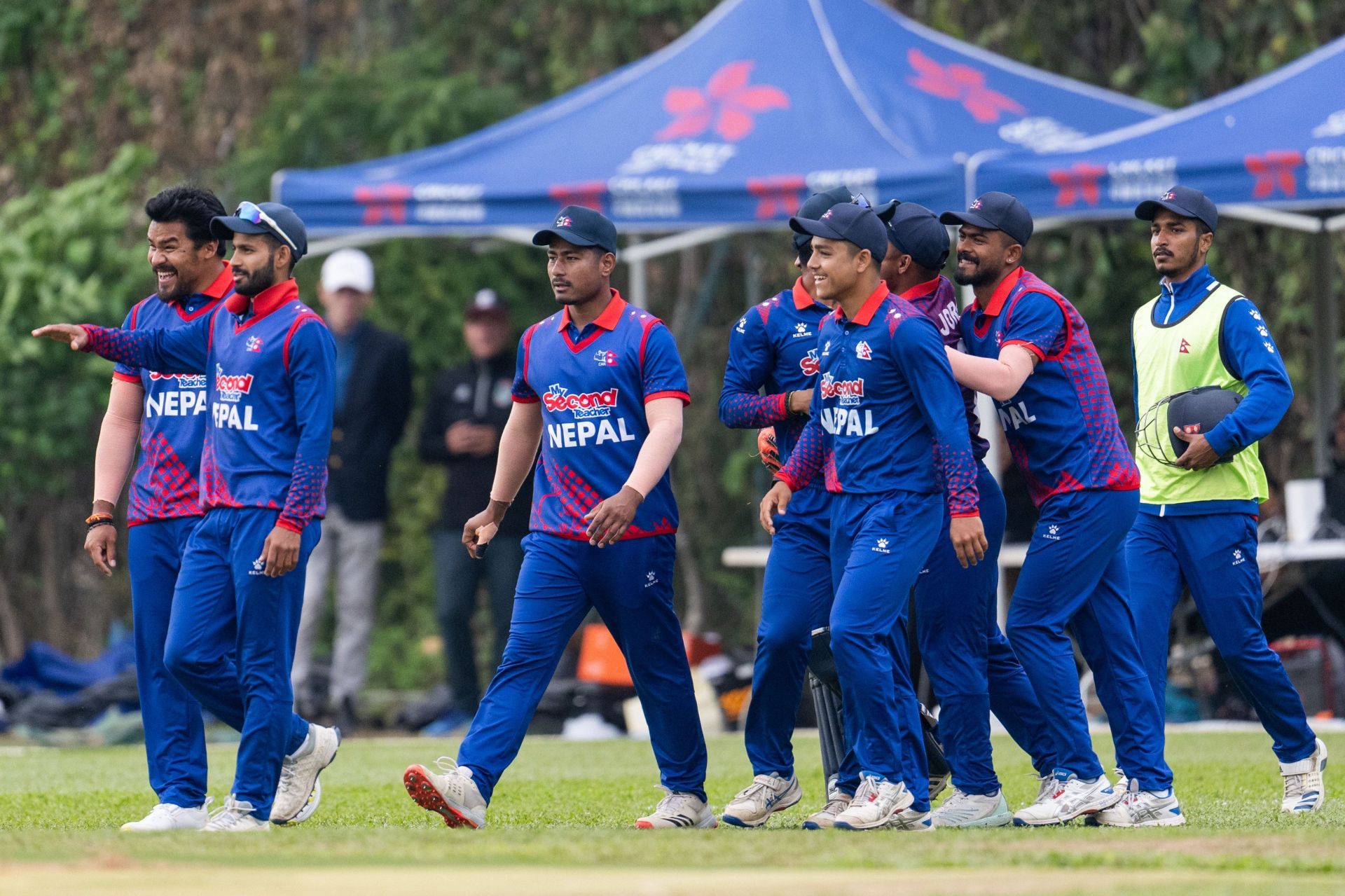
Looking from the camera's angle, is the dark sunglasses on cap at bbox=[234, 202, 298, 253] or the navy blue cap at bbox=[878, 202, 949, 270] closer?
the dark sunglasses on cap at bbox=[234, 202, 298, 253]

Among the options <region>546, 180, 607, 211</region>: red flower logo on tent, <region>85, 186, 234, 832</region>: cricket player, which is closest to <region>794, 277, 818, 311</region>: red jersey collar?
<region>85, 186, 234, 832</region>: cricket player

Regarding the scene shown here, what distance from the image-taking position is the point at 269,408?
24.2ft

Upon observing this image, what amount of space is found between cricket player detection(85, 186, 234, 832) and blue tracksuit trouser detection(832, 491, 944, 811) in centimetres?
219

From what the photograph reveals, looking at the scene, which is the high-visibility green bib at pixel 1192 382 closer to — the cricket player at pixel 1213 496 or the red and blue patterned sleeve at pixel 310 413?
the cricket player at pixel 1213 496

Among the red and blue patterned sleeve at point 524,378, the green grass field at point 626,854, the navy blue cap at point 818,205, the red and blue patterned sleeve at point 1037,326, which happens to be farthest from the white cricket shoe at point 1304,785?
the red and blue patterned sleeve at point 524,378

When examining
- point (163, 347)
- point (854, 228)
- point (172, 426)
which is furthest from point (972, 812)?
point (163, 347)

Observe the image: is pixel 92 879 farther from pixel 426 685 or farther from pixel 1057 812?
pixel 426 685

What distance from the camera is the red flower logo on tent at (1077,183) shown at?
11516 mm

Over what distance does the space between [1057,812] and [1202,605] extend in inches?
38.2

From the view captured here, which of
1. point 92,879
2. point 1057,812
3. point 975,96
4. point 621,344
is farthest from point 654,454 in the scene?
point 975,96

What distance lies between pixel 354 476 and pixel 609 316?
5.82 metres

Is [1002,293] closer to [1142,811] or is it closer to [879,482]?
[879,482]

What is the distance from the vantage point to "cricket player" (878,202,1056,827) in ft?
24.8

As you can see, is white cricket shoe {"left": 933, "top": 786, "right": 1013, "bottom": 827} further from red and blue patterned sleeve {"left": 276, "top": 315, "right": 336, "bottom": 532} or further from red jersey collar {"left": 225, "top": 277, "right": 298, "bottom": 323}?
red jersey collar {"left": 225, "top": 277, "right": 298, "bottom": 323}
